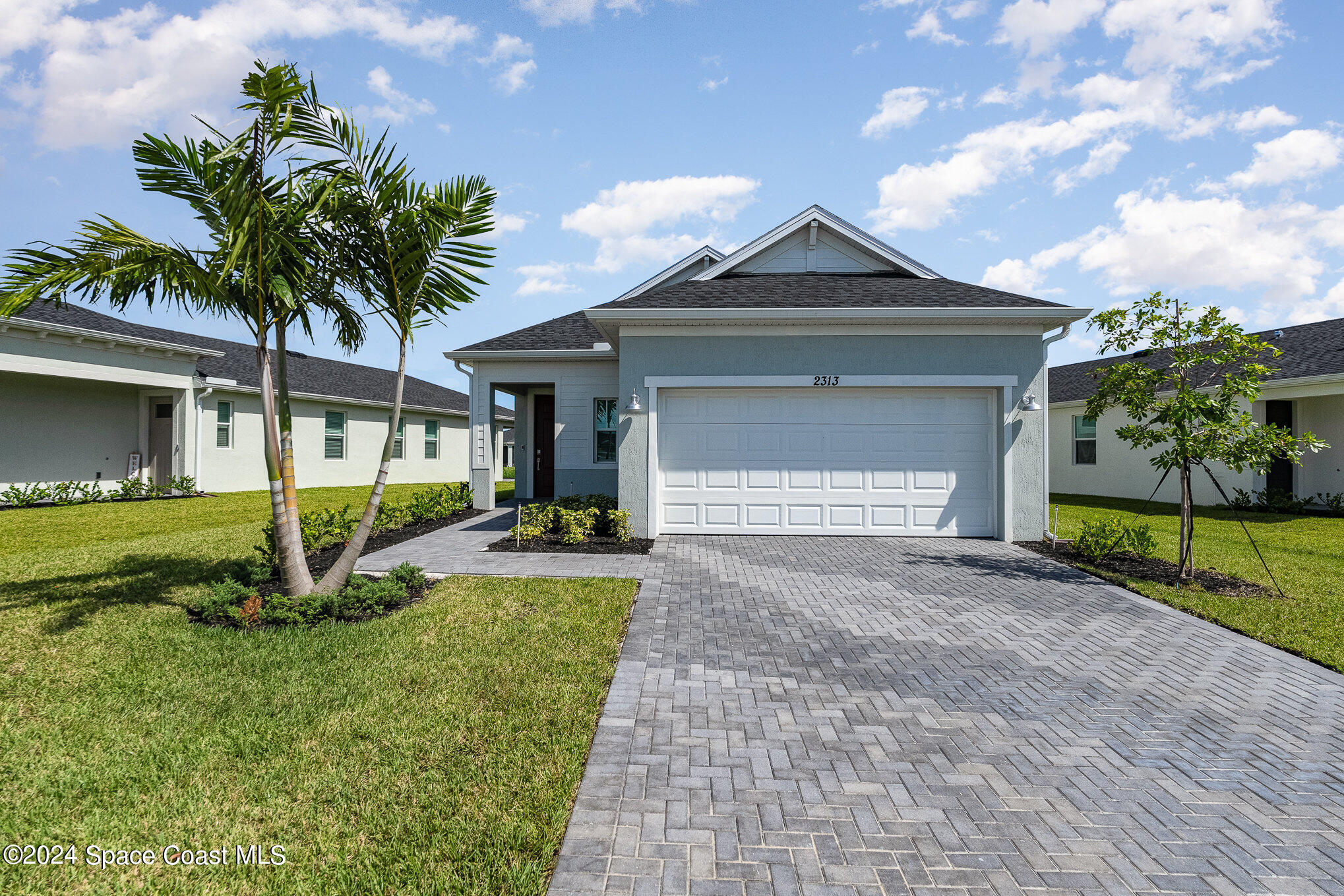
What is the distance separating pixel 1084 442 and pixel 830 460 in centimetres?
1413

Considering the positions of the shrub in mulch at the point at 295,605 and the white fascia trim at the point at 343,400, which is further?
the white fascia trim at the point at 343,400

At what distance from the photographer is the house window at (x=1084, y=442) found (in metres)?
19.0

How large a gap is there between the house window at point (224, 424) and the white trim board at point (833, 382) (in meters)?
15.8

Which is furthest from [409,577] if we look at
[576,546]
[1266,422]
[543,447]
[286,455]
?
[1266,422]

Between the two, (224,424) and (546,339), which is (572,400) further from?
(224,424)

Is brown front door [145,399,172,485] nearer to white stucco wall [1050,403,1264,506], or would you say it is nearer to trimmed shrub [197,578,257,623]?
trimmed shrub [197,578,257,623]

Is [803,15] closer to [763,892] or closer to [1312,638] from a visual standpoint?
[1312,638]

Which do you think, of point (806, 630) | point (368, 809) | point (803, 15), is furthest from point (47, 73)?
point (806, 630)

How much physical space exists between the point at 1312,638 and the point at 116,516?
65.2ft

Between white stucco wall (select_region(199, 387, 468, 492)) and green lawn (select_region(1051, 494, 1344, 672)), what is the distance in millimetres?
16012

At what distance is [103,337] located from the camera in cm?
1494

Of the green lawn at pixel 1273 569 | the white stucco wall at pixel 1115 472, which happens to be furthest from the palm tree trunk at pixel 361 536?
the white stucco wall at pixel 1115 472

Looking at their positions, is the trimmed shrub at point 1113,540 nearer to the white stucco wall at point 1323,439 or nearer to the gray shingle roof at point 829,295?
the gray shingle roof at point 829,295

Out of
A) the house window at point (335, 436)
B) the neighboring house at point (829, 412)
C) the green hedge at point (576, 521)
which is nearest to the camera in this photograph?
the green hedge at point (576, 521)
